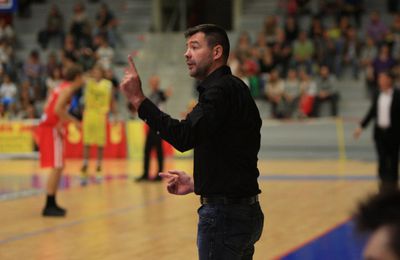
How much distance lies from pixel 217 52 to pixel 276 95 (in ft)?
61.9

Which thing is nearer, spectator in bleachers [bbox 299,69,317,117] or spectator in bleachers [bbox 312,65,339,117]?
spectator in bleachers [bbox 299,69,317,117]

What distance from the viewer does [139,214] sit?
10.8 meters

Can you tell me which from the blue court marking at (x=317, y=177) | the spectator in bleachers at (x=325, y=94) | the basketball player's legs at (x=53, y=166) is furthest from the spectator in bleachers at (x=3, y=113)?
the basketball player's legs at (x=53, y=166)

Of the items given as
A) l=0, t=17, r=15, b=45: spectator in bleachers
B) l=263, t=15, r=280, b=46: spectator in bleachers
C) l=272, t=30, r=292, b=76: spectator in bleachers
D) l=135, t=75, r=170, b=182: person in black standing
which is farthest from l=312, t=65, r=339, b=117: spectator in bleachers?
l=0, t=17, r=15, b=45: spectator in bleachers

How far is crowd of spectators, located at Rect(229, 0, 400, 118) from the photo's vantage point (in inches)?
891

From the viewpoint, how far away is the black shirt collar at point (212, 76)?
12.9 ft

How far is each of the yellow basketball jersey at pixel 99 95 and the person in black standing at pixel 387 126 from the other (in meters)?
5.21

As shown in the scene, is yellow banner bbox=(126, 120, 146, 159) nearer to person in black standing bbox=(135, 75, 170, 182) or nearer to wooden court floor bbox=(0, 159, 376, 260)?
wooden court floor bbox=(0, 159, 376, 260)

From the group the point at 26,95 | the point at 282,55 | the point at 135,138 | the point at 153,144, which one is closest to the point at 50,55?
the point at 26,95

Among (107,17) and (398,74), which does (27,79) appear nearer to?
(107,17)

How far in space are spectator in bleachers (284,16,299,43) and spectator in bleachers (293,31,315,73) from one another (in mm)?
638

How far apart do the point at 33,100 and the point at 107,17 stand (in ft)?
14.6

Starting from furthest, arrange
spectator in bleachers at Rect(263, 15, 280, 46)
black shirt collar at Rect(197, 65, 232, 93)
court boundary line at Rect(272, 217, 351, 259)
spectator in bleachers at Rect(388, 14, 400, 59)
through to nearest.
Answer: spectator in bleachers at Rect(263, 15, 280, 46) → spectator in bleachers at Rect(388, 14, 400, 59) → court boundary line at Rect(272, 217, 351, 259) → black shirt collar at Rect(197, 65, 232, 93)

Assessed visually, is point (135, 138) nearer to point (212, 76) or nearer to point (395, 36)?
point (395, 36)
